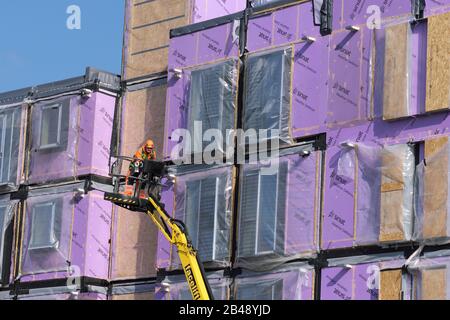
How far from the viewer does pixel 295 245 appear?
35812 millimetres

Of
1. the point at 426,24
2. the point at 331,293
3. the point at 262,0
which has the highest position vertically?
the point at 262,0

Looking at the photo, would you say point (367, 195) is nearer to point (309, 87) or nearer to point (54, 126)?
point (309, 87)

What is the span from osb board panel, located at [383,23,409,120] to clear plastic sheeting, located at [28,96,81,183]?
11.2m

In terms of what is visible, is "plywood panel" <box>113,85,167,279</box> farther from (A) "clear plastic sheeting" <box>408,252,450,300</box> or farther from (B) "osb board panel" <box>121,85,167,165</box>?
(A) "clear plastic sheeting" <box>408,252,450,300</box>

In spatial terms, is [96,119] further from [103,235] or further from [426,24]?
[426,24]

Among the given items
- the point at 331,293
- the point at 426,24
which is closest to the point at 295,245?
the point at 331,293

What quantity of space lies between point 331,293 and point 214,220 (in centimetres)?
463

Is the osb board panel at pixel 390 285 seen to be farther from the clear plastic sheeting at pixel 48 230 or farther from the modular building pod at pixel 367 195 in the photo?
the clear plastic sheeting at pixel 48 230

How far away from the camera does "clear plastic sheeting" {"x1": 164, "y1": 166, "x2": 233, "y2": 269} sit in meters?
37.6

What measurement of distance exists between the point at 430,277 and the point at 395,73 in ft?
17.9

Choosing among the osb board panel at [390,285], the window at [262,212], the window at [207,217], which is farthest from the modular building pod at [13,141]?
the osb board panel at [390,285]

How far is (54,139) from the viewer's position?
42219 millimetres

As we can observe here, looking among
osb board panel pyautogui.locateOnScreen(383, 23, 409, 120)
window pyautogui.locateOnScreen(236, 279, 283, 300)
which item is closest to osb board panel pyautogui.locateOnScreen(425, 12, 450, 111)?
osb board panel pyautogui.locateOnScreen(383, 23, 409, 120)

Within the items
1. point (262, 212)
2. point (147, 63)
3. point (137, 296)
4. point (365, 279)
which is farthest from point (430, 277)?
point (147, 63)
